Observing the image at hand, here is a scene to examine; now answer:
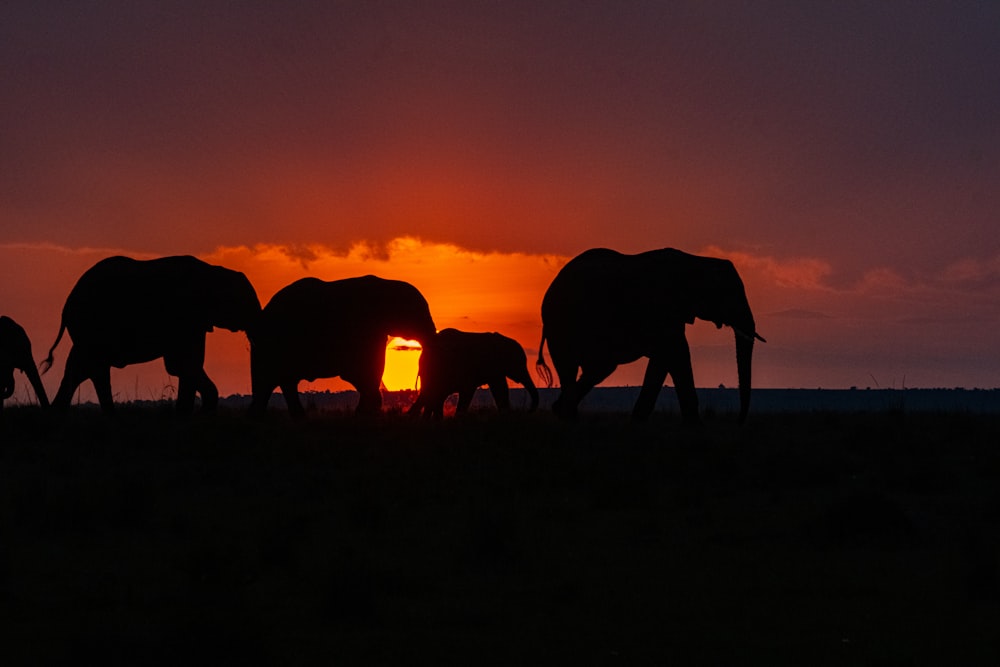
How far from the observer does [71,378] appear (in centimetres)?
2200

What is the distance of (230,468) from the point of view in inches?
589

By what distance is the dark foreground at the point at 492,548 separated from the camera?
7.34 meters

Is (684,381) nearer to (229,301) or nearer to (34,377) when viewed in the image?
(229,301)

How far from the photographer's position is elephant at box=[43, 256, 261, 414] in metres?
21.1

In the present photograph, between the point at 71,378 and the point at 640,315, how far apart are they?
10483mm

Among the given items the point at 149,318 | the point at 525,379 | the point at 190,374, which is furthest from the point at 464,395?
the point at 149,318

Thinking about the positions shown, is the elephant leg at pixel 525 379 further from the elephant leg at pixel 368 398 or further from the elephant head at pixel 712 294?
the elephant head at pixel 712 294

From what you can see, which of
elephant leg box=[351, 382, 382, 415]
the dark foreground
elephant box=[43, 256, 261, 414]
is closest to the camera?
the dark foreground

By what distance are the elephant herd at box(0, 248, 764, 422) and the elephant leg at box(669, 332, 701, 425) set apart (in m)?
0.02

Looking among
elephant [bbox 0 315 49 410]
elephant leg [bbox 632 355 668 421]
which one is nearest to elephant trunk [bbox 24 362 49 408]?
elephant [bbox 0 315 49 410]

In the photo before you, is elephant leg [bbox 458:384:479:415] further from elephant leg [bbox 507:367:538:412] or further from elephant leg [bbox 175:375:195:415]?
elephant leg [bbox 175:375:195:415]

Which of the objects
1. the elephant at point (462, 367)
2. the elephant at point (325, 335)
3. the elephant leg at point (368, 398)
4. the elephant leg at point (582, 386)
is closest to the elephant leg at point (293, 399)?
the elephant at point (325, 335)

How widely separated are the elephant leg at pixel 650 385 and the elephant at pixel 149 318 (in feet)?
24.5

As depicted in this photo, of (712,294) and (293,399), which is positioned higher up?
(712,294)
